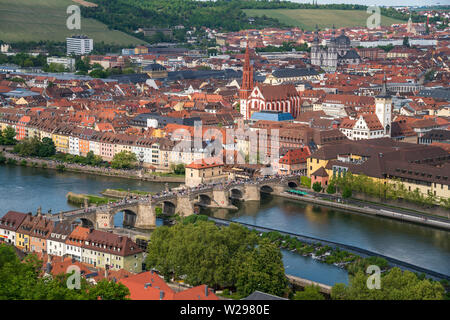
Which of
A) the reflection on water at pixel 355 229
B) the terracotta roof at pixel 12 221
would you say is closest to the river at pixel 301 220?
the reflection on water at pixel 355 229

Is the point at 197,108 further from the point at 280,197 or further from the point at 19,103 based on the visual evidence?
the point at 280,197

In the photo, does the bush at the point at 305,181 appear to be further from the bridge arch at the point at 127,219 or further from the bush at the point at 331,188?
the bridge arch at the point at 127,219

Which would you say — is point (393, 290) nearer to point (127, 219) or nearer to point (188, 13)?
point (127, 219)

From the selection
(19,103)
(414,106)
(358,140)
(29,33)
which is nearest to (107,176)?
(358,140)

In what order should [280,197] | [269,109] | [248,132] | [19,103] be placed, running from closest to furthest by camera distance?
[280,197] → [248,132] → [269,109] → [19,103]

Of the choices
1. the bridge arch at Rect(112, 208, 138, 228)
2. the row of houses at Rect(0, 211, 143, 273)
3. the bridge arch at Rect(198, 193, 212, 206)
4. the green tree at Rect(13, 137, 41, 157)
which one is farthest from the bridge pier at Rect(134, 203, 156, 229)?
the green tree at Rect(13, 137, 41, 157)
